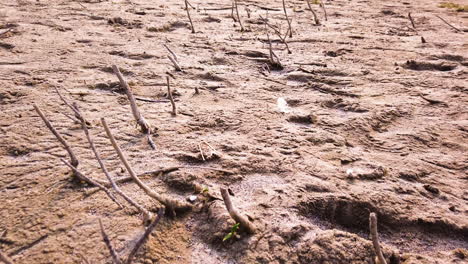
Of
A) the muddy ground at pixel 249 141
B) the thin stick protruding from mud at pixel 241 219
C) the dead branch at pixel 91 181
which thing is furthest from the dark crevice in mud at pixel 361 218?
the dead branch at pixel 91 181

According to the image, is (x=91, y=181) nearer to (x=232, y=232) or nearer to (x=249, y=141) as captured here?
(x=232, y=232)

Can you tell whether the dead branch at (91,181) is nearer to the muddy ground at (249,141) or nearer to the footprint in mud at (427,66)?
the muddy ground at (249,141)

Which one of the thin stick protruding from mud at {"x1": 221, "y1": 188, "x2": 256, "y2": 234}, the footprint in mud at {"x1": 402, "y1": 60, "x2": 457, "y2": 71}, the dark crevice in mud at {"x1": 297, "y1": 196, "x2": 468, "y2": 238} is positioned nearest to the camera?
the thin stick protruding from mud at {"x1": 221, "y1": 188, "x2": 256, "y2": 234}

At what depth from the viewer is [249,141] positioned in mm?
2109

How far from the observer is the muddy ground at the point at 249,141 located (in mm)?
1413

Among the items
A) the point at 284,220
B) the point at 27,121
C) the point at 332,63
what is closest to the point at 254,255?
the point at 284,220

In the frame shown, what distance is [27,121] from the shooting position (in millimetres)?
2150

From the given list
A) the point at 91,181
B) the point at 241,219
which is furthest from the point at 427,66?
the point at 91,181

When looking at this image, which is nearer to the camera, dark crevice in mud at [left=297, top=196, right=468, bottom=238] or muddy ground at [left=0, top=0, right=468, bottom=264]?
muddy ground at [left=0, top=0, right=468, bottom=264]

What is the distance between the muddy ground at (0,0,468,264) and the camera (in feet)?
4.64

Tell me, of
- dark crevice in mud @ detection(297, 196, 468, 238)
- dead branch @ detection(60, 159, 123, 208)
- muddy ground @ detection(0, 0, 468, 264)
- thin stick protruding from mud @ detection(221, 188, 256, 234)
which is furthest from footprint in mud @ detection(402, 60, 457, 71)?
dead branch @ detection(60, 159, 123, 208)

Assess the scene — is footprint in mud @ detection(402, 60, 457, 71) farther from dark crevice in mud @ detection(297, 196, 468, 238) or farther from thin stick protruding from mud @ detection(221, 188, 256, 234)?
thin stick protruding from mud @ detection(221, 188, 256, 234)

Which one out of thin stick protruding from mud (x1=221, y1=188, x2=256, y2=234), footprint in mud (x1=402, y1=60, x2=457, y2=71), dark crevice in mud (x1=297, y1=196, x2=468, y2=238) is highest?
footprint in mud (x1=402, y1=60, x2=457, y2=71)

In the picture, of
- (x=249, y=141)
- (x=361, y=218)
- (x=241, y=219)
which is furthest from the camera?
(x=249, y=141)
